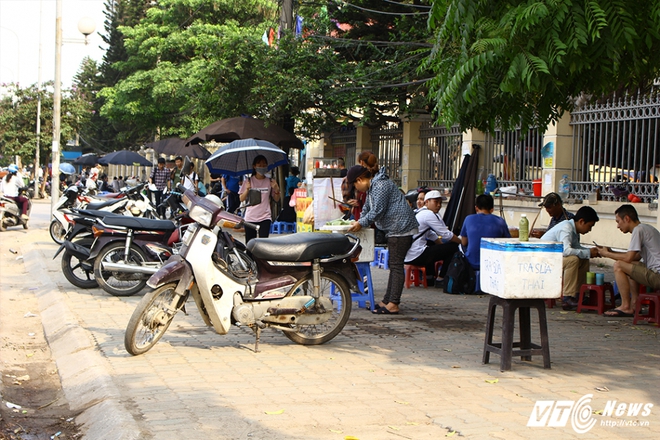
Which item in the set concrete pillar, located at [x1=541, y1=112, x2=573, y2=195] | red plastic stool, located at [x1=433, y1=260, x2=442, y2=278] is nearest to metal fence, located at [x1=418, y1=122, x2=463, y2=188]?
concrete pillar, located at [x1=541, y1=112, x2=573, y2=195]

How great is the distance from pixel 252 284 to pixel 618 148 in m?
8.17

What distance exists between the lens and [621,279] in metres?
8.16

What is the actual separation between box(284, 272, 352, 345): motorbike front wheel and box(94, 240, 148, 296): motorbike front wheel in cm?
321

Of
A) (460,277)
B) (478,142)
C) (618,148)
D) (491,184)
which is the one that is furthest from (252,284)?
(478,142)

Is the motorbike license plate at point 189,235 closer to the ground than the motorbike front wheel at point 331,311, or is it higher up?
higher up

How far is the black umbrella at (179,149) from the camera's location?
21688 mm

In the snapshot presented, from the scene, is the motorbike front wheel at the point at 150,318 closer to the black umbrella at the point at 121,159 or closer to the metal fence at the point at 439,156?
the metal fence at the point at 439,156

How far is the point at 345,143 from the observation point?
75.0 feet

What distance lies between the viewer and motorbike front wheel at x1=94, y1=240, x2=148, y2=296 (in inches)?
362

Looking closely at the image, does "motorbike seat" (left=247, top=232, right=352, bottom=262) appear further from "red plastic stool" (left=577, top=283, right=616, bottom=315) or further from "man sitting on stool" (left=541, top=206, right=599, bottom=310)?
"red plastic stool" (left=577, top=283, right=616, bottom=315)

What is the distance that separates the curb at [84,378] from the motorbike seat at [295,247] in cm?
160

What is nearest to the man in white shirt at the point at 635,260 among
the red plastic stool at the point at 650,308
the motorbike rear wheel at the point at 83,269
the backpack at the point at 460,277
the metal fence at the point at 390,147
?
the red plastic stool at the point at 650,308

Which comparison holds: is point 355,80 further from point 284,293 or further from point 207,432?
point 207,432

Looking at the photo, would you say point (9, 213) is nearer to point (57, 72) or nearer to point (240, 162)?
point (57, 72)
